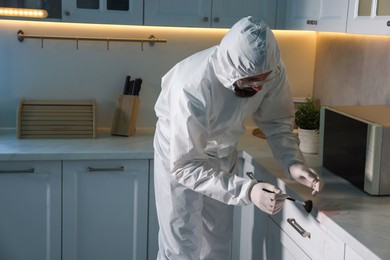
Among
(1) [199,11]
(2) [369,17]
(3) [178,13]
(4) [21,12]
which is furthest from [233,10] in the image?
(4) [21,12]

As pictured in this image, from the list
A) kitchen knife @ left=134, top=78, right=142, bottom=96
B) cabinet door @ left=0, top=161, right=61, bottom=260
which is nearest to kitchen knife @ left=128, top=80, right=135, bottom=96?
kitchen knife @ left=134, top=78, right=142, bottom=96

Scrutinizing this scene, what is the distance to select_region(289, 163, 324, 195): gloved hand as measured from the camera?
2094mm

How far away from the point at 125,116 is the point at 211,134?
110cm

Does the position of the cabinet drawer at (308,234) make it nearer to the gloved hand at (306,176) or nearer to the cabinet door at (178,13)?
the gloved hand at (306,176)

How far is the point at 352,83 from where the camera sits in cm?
297

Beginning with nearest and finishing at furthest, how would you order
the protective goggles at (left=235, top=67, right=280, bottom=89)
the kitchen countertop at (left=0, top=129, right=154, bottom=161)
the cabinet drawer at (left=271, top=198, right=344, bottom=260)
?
1. the cabinet drawer at (left=271, top=198, right=344, bottom=260)
2. the protective goggles at (left=235, top=67, right=280, bottom=89)
3. the kitchen countertop at (left=0, top=129, right=154, bottom=161)

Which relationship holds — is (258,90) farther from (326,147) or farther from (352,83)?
(352,83)

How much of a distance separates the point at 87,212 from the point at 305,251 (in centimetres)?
126

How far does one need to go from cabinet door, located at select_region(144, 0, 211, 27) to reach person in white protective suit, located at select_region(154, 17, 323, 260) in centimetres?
81

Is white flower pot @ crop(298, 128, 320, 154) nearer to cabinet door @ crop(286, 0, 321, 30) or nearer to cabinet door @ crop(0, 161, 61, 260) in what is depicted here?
cabinet door @ crop(286, 0, 321, 30)

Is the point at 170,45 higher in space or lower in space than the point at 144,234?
higher

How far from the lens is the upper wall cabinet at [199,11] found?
305 cm

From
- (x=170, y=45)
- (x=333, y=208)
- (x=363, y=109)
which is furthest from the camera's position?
(x=170, y=45)

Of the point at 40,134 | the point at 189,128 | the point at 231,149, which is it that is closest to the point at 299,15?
the point at 231,149
